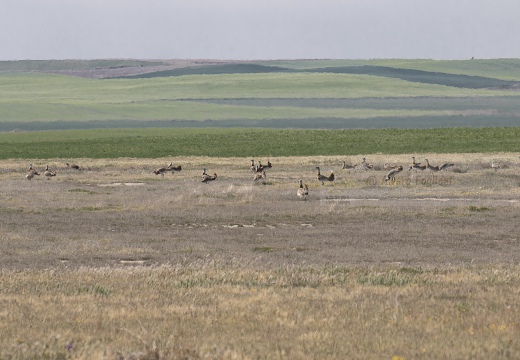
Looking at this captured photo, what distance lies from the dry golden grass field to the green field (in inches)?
2935

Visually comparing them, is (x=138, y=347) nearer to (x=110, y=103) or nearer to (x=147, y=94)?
(x=110, y=103)

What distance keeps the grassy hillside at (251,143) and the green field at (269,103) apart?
1897 cm

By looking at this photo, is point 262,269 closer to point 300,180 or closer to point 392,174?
point 300,180

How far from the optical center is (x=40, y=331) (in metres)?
13.2

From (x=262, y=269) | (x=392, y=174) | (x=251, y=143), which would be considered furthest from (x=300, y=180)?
(x=251, y=143)

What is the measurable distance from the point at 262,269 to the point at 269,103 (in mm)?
136406

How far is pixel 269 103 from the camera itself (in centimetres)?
15638

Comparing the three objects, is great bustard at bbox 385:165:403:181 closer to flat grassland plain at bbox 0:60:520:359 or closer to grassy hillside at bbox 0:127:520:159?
flat grassland plain at bbox 0:60:520:359

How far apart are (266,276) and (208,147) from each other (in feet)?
210

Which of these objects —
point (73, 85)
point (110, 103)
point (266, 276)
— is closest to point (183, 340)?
point (266, 276)

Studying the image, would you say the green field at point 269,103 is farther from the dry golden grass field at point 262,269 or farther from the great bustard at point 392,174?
the dry golden grass field at point 262,269

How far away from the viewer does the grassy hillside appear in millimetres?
77500

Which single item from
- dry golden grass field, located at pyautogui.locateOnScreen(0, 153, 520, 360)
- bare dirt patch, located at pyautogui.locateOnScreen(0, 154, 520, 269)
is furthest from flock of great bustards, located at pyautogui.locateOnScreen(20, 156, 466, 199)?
dry golden grass field, located at pyautogui.locateOnScreen(0, 153, 520, 360)

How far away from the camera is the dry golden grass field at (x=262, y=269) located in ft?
41.0
